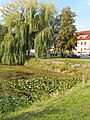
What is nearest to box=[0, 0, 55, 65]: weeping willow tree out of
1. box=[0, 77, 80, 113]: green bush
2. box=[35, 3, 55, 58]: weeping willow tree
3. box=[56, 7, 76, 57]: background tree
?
box=[35, 3, 55, 58]: weeping willow tree

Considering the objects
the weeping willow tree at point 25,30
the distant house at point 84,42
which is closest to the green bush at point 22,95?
the weeping willow tree at point 25,30

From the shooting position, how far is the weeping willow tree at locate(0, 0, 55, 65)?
113ft

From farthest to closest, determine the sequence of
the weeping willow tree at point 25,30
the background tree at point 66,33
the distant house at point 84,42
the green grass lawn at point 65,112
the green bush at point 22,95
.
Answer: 1. the distant house at point 84,42
2. the background tree at point 66,33
3. the weeping willow tree at point 25,30
4. the green bush at point 22,95
5. the green grass lawn at point 65,112

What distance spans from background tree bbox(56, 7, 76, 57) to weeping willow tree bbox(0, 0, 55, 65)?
13.8ft

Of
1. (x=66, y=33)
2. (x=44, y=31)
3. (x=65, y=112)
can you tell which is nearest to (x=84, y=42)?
(x=66, y=33)

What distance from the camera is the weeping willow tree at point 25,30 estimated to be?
3444cm

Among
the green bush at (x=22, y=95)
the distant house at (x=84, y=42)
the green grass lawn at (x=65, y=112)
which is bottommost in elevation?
the green bush at (x=22, y=95)

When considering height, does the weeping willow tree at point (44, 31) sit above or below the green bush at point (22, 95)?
above

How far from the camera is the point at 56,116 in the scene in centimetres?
656

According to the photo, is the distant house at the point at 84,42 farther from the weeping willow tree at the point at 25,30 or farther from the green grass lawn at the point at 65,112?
the green grass lawn at the point at 65,112

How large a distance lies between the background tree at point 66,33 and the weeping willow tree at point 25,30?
4.22m

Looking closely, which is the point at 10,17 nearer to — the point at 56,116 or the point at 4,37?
the point at 4,37

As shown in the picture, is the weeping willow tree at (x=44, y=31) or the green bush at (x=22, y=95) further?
the weeping willow tree at (x=44, y=31)

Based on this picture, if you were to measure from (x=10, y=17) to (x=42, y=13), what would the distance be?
15.3ft
